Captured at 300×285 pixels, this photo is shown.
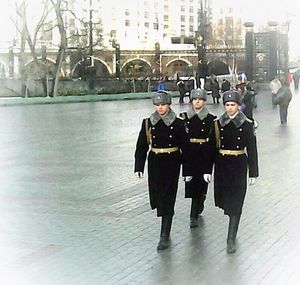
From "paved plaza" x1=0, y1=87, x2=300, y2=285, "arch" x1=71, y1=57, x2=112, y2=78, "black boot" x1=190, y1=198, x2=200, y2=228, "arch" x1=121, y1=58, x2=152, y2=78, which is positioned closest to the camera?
"paved plaza" x1=0, y1=87, x2=300, y2=285

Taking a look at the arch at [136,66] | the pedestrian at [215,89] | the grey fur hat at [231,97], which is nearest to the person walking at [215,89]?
the pedestrian at [215,89]

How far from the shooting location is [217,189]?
16.5 feet

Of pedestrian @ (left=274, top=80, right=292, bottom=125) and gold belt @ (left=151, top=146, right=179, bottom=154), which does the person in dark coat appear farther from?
pedestrian @ (left=274, top=80, right=292, bottom=125)

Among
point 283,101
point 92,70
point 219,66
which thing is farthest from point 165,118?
point 92,70

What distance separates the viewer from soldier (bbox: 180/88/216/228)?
5309 mm

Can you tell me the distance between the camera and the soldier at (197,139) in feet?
17.4

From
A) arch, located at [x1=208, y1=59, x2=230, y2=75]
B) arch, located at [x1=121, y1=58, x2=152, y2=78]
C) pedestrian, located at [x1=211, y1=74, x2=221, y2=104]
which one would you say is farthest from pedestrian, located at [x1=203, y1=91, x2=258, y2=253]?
pedestrian, located at [x1=211, y1=74, x2=221, y2=104]

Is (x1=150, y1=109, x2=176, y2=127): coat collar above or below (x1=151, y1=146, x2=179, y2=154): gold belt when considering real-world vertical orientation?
above

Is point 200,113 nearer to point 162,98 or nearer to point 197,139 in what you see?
point 197,139

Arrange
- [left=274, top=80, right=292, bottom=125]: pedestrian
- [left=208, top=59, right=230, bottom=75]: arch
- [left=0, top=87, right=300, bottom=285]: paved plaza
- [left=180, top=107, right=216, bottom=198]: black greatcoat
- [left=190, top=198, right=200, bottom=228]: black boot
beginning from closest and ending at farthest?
1. [left=0, top=87, right=300, bottom=285]: paved plaza
2. [left=180, top=107, right=216, bottom=198]: black greatcoat
3. [left=190, top=198, right=200, bottom=228]: black boot
4. [left=208, top=59, right=230, bottom=75]: arch
5. [left=274, top=80, right=292, bottom=125]: pedestrian

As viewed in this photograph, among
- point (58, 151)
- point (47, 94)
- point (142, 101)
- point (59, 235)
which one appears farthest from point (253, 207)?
point (47, 94)

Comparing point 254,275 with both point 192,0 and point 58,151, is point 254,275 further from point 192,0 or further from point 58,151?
point 58,151

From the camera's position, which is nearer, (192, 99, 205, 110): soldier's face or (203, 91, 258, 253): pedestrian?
(203, 91, 258, 253): pedestrian

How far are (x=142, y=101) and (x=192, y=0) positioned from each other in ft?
68.7
